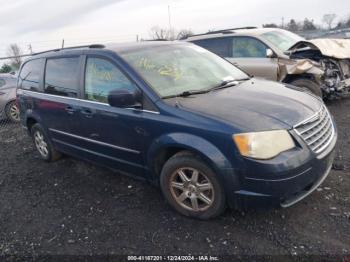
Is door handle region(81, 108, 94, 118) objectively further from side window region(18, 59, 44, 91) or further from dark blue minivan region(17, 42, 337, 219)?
side window region(18, 59, 44, 91)

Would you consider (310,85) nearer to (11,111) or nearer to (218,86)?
(218,86)

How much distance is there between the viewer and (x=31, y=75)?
5.70m

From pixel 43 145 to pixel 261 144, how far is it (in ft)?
13.0

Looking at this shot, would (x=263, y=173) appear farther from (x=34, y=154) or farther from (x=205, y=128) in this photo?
(x=34, y=154)

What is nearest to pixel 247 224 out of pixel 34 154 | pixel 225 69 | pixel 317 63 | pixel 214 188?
pixel 214 188

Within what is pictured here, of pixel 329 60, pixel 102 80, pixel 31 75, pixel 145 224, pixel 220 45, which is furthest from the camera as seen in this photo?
pixel 220 45

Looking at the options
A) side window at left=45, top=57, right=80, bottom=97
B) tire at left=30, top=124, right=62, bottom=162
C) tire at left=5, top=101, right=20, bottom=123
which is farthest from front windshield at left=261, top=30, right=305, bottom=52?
tire at left=5, top=101, right=20, bottom=123

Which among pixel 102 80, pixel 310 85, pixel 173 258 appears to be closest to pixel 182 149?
pixel 173 258

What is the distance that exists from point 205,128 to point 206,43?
5.52 meters

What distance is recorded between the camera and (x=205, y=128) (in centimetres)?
317

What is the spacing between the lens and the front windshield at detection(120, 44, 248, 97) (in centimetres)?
378

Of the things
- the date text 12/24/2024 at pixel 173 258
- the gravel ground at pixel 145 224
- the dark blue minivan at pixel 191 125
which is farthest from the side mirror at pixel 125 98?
the date text 12/24/2024 at pixel 173 258

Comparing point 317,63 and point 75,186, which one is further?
point 317,63

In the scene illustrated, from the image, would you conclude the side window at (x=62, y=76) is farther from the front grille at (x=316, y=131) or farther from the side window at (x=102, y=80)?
the front grille at (x=316, y=131)
